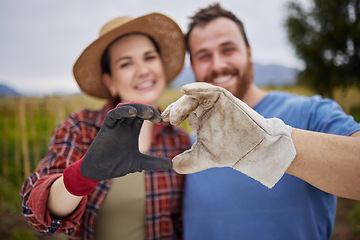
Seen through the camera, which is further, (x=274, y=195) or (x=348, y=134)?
(x=274, y=195)

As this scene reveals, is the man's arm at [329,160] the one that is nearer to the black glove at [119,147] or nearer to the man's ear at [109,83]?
the black glove at [119,147]

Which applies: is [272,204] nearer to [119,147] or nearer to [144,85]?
[119,147]

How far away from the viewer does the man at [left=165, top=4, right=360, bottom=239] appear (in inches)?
42.4

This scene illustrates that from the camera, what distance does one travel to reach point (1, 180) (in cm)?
504

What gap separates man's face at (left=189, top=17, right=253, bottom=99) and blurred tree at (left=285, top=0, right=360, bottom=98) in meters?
9.82

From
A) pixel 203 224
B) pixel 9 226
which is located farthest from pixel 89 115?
pixel 9 226

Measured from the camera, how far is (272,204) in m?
1.46

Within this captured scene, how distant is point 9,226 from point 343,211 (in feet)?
17.5

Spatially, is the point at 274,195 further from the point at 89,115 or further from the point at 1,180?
the point at 1,180

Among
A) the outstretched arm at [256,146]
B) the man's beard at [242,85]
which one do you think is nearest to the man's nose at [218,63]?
the man's beard at [242,85]

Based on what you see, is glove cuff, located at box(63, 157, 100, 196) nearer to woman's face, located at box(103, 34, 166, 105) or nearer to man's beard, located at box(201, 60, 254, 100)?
woman's face, located at box(103, 34, 166, 105)

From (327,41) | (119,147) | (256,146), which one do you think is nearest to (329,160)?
(256,146)

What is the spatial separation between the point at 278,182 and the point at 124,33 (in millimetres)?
1488

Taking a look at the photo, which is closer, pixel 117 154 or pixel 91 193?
pixel 117 154
